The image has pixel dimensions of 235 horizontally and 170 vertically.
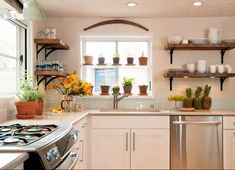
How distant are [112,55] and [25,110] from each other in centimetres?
193

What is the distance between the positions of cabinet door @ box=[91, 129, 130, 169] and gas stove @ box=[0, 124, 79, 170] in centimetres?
160

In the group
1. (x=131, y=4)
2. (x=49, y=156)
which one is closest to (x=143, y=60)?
(x=131, y=4)

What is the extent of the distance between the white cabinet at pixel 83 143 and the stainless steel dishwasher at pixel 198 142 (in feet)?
3.49

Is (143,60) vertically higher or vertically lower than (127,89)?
higher

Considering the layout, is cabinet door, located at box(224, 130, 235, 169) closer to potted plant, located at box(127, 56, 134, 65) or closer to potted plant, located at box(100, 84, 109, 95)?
potted plant, located at box(127, 56, 134, 65)

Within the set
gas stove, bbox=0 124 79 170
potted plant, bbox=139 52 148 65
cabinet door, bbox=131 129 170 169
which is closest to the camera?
gas stove, bbox=0 124 79 170

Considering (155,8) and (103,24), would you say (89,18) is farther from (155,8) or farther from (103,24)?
(155,8)

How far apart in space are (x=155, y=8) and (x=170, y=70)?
0.86 meters

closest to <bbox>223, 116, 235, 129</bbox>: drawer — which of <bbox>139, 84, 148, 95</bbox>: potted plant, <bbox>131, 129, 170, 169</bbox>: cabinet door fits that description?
<bbox>131, 129, 170, 169</bbox>: cabinet door

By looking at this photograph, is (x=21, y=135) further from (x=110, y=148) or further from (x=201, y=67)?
(x=201, y=67)

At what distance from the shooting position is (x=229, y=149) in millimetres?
3600

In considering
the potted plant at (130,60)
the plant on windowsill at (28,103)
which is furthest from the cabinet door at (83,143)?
the potted plant at (130,60)

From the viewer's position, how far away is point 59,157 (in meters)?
1.63

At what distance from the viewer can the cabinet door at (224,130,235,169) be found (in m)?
3.59
